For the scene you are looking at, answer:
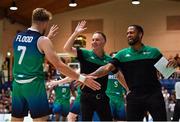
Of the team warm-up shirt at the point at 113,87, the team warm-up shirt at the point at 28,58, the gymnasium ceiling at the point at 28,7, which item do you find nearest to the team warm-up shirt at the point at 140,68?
the team warm-up shirt at the point at 28,58

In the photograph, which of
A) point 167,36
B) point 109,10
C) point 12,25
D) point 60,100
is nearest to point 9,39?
point 12,25

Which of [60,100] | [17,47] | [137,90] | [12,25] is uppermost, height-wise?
[12,25]

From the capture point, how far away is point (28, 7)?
22953 millimetres

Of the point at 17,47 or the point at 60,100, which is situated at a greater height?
the point at 17,47

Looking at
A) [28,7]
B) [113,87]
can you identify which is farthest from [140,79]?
[28,7]

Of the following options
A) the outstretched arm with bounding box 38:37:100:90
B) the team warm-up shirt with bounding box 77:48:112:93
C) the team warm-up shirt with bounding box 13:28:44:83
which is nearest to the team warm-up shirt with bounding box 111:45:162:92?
the team warm-up shirt with bounding box 77:48:112:93

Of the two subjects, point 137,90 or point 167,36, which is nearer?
point 137,90

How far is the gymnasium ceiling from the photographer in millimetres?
22252

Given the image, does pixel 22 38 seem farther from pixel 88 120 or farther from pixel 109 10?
pixel 109 10

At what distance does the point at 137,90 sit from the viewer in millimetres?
5840

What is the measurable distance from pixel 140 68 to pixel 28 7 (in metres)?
17.9

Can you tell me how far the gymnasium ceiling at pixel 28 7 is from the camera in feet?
73.0

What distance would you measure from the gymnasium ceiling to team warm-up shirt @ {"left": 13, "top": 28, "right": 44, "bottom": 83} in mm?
17044

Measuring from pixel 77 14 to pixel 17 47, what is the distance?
22104mm
